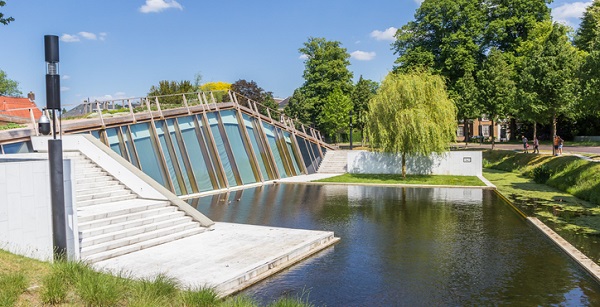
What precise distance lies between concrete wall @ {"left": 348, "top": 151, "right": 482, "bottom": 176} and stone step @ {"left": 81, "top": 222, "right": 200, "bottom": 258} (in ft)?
63.5

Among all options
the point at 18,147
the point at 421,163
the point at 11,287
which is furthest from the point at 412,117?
the point at 11,287

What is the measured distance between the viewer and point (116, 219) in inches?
474

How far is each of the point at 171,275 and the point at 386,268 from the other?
4.71 meters

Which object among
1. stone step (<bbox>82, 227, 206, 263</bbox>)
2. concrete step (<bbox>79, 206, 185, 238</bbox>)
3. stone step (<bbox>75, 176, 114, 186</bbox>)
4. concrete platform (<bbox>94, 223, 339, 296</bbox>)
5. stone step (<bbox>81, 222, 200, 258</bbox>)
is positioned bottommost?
concrete platform (<bbox>94, 223, 339, 296</bbox>)

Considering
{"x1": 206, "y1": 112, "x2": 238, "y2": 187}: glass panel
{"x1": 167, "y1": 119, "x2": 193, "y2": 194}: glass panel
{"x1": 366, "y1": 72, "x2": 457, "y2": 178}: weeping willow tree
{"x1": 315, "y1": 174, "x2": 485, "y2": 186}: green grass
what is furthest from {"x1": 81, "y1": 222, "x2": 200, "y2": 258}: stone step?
{"x1": 366, "y1": 72, "x2": 457, "y2": 178}: weeping willow tree

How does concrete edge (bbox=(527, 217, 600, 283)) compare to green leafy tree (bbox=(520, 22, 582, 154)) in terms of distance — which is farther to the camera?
green leafy tree (bbox=(520, 22, 582, 154))

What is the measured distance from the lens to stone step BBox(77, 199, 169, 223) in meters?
11.7

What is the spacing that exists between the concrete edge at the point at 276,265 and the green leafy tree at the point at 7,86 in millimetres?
107662

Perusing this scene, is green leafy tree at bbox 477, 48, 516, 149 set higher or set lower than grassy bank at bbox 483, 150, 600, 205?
higher

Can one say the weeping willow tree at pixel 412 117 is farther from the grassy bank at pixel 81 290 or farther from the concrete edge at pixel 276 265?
the grassy bank at pixel 81 290

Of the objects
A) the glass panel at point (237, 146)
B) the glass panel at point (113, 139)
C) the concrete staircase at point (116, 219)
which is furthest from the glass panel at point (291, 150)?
the concrete staircase at point (116, 219)

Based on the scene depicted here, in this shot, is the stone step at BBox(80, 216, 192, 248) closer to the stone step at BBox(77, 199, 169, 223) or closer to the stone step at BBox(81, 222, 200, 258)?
the stone step at BBox(81, 222, 200, 258)

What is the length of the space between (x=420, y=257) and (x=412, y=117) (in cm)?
1637

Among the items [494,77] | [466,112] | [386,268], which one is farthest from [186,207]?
[466,112]
